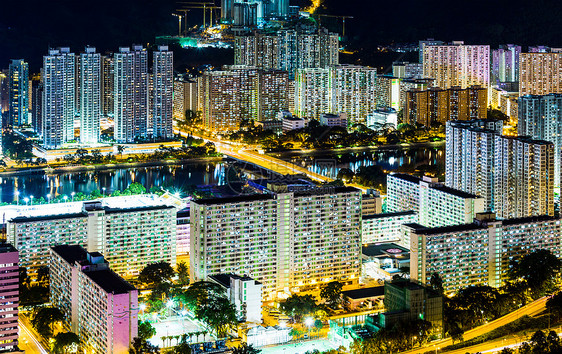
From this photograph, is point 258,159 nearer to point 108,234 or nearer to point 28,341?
point 108,234

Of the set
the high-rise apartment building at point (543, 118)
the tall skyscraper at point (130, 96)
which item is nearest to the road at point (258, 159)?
the tall skyscraper at point (130, 96)

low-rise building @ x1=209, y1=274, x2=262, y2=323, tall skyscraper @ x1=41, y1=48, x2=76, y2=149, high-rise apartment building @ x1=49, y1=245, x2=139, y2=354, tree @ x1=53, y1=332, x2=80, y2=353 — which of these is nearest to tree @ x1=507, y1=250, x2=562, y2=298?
low-rise building @ x1=209, y1=274, x2=262, y2=323

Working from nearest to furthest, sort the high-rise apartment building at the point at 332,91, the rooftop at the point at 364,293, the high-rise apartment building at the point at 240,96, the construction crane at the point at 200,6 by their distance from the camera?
the rooftop at the point at 364,293 → the high-rise apartment building at the point at 240,96 → the high-rise apartment building at the point at 332,91 → the construction crane at the point at 200,6

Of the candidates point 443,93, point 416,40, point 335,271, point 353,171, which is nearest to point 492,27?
point 416,40

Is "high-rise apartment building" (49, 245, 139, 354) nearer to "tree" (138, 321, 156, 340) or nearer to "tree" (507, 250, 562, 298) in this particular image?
"tree" (138, 321, 156, 340)

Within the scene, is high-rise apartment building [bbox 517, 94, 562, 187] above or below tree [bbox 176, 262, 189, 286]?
above

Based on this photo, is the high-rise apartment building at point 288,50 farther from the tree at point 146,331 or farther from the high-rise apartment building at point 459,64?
the tree at point 146,331

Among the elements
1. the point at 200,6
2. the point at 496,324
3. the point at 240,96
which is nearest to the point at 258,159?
the point at 240,96
